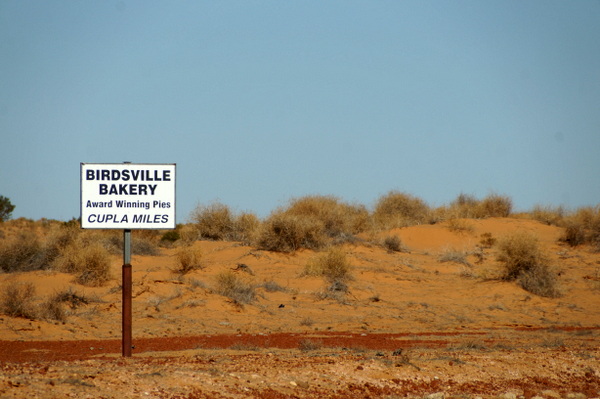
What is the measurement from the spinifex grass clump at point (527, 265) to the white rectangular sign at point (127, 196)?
17.7 meters

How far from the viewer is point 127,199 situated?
1287 cm

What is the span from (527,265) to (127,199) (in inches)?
741

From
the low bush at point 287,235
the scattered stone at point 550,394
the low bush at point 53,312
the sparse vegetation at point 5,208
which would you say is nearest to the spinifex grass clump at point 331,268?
the low bush at point 287,235

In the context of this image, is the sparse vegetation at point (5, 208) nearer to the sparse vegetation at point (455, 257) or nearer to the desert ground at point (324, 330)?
the desert ground at point (324, 330)

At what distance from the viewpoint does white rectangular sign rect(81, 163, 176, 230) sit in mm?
12672

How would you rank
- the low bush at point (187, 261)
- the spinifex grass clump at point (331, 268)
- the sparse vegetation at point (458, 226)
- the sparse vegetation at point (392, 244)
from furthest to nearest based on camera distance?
the sparse vegetation at point (458, 226)
the sparse vegetation at point (392, 244)
the low bush at point (187, 261)
the spinifex grass clump at point (331, 268)

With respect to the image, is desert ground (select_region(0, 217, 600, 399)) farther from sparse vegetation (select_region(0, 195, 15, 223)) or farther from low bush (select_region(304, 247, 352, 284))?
sparse vegetation (select_region(0, 195, 15, 223))

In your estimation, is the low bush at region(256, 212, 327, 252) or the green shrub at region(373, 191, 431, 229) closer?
the low bush at region(256, 212, 327, 252)

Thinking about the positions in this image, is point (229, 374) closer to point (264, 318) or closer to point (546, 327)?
point (264, 318)

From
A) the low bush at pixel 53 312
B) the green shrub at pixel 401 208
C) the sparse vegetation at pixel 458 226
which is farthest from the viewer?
the green shrub at pixel 401 208

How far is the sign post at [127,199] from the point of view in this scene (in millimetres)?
12680

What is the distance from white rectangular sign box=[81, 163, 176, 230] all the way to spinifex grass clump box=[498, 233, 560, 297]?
57.9 ft

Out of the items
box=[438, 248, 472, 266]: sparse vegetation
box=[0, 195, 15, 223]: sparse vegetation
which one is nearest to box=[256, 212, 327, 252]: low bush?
box=[438, 248, 472, 266]: sparse vegetation

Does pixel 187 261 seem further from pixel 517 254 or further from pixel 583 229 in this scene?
pixel 583 229
